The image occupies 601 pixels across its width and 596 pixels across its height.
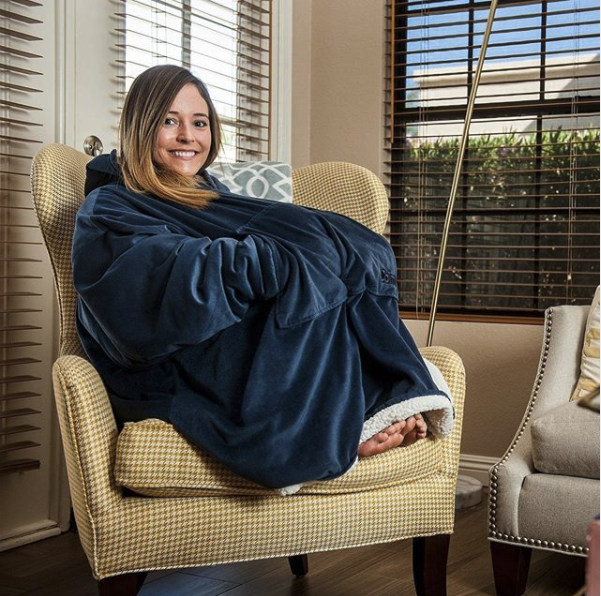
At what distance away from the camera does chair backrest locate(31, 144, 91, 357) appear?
1.96 m

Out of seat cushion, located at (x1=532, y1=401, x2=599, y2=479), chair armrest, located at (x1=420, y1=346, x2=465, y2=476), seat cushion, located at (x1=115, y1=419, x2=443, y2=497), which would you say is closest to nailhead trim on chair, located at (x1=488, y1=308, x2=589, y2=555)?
seat cushion, located at (x1=532, y1=401, x2=599, y2=479)

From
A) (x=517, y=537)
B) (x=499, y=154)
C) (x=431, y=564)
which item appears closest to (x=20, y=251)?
(x=431, y=564)

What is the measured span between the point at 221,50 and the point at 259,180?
967 millimetres

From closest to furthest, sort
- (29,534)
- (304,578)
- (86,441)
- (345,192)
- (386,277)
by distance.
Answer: (86,441) → (386,277) → (304,578) → (345,192) → (29,534)

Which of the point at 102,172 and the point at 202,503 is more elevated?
the point at 102,172

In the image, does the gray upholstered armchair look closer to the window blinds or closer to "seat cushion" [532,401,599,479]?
"seat cushion" [532,401,599,479]

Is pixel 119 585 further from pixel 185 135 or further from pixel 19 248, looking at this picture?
pixel 19 248

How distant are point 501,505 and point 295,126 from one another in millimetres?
1893

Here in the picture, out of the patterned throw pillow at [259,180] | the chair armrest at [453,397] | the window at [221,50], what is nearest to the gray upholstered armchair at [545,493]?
the chair armrest at [453,397]

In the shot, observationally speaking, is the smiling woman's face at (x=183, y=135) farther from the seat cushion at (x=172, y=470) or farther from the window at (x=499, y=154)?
the window at (x=499, y=154)

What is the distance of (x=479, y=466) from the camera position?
→ 10.8 feet

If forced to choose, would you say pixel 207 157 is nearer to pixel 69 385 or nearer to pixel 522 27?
pixel 69 385

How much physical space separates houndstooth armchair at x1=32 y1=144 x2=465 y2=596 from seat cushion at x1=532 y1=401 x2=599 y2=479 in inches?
13.9

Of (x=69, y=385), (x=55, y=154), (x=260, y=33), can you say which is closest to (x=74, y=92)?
(x=55, y=154)
